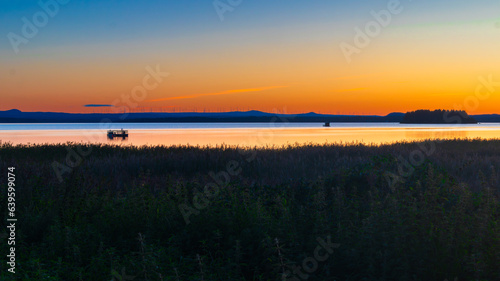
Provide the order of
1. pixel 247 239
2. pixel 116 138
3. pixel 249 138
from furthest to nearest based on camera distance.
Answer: pixel 249 138 < pixel 116 138 < pixel 247 239

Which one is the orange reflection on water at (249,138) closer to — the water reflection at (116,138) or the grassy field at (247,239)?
the water reflection at (116,138)

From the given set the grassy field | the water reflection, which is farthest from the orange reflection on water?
the grassy field

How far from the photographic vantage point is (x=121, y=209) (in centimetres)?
862

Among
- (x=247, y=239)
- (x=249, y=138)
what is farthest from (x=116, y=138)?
(x=247, y=239)

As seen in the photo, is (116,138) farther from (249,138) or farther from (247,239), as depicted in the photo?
(247,239)

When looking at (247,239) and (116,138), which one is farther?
(116,138)

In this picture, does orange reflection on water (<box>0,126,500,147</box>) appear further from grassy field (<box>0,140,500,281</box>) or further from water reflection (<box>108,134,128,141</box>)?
grassy field (<box>0,140,500,281</box>)

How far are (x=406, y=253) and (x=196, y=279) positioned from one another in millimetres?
3332

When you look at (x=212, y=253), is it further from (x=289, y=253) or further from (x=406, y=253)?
(x=406, y=253)

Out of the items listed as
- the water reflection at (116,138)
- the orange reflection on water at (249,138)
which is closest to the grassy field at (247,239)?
the orange reflection on water at (249,138)

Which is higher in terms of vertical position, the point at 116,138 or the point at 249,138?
the point at 116,138

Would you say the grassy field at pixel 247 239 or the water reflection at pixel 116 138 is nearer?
the grassy field at pixel 247 239

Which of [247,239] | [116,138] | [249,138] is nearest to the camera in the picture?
[247,239]

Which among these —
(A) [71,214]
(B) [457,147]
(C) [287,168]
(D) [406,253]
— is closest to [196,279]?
(D) [406,253]
